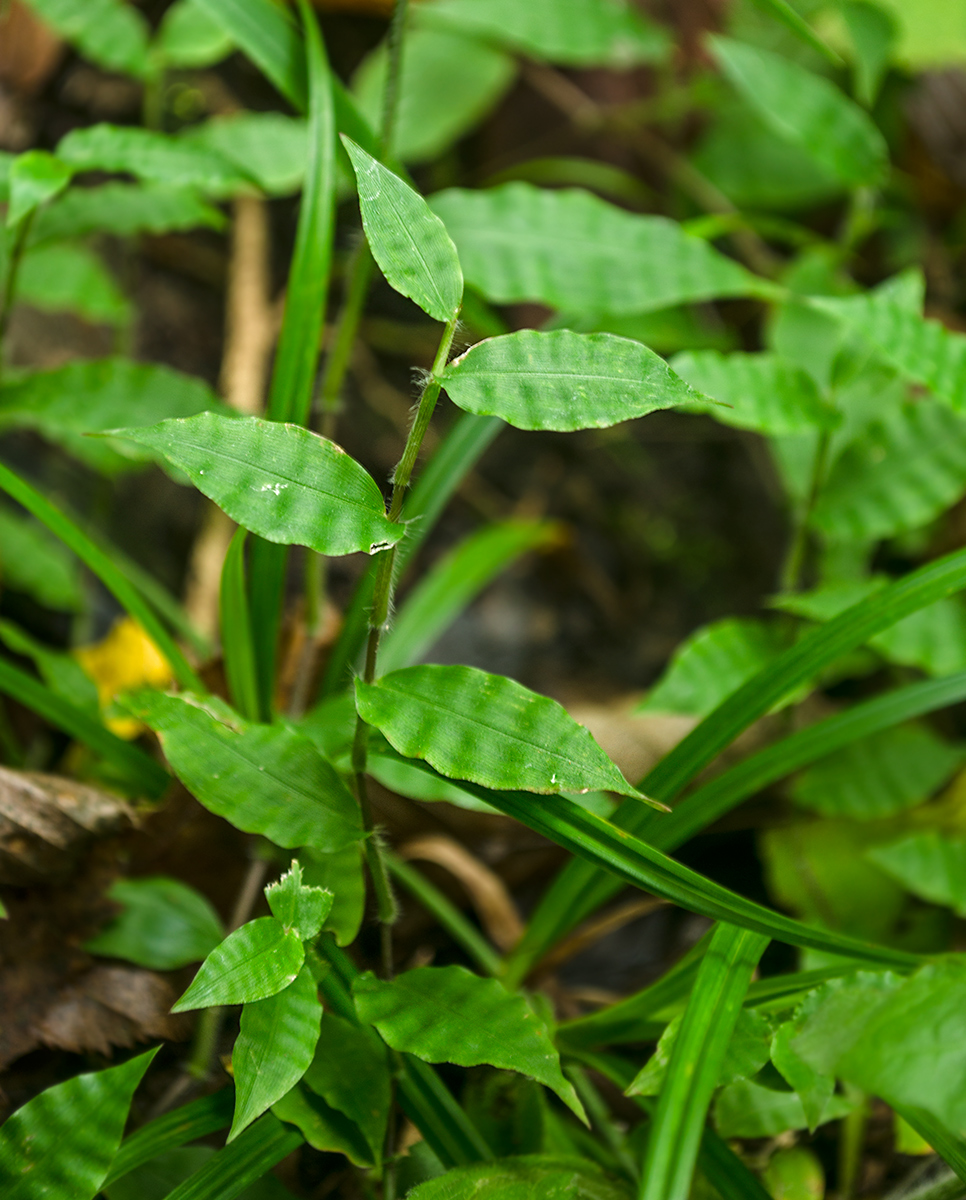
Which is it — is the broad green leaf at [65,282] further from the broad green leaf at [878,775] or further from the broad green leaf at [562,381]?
the broad green leaf at [878,775]

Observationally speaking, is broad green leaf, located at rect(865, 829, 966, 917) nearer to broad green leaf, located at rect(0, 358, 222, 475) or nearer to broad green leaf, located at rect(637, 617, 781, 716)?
broad green leaf, located at rect(637, 617, 781, 716)

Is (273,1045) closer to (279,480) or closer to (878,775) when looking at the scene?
(279,480)

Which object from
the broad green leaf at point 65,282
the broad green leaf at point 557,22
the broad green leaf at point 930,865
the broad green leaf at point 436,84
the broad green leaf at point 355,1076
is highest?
the broad green leaf at point 557,22

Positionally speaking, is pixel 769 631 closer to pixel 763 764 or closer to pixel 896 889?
pixel 763 764

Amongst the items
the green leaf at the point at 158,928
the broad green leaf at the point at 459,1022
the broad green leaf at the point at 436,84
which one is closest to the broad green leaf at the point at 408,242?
the broad green leaf at the point at 459,1022

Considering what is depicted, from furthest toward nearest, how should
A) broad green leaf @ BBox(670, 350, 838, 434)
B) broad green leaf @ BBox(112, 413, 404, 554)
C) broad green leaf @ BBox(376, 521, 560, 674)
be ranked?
broad green leaf @ BBox(376, 521, 560, 674) → broad green leaf @ BBox(670, 350, 838, 434) → broad green leaf @ BBox(112, 413, 404, 554)

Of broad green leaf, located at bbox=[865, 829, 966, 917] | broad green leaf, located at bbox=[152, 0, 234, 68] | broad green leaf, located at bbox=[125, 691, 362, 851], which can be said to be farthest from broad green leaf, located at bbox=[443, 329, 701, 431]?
broad green leaf, located at bbox=[152, 0, 234, 68]
